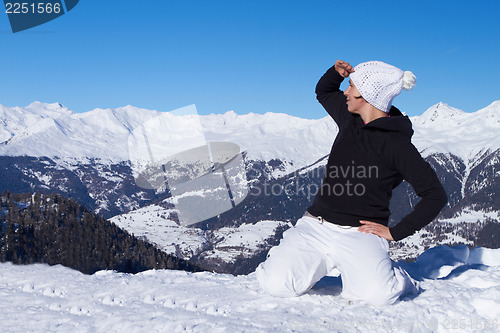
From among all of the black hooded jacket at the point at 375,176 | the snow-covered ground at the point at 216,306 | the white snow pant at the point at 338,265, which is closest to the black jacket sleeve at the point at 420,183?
the black hooded jacket at the point at 375,176

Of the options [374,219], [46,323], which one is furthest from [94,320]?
[374,219]

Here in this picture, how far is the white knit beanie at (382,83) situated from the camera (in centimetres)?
706

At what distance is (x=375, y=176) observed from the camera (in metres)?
7.02

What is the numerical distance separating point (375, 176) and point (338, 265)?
63.2 inches

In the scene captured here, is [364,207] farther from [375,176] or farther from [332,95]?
[332,95]

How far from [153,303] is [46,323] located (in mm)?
1679

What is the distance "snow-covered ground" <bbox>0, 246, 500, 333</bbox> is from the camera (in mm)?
6165

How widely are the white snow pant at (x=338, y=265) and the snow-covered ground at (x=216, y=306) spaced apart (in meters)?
0.25

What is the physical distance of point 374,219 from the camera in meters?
7.27

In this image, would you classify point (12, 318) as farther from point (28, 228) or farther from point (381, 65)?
point (28, 228)

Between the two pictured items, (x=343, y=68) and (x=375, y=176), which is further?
(x=343, y=68)

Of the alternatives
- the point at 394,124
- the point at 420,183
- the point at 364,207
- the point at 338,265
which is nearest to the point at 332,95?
the point at 394,124

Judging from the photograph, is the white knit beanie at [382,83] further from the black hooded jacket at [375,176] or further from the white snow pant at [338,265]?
the white snow pant at [338,265]

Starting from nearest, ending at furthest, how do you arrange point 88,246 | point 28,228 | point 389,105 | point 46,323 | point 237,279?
point 46,323 → point 389,105 → point 237,279 → point 28,228 → point 88,246
